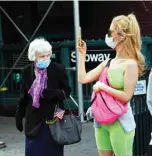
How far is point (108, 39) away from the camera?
14.4ft

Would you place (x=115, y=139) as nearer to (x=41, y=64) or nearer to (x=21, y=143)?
(x=41, y=64)

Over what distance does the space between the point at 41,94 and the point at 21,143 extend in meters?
3.27

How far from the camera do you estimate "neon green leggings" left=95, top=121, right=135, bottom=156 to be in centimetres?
430

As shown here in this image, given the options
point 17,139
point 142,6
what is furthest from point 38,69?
point 142,6

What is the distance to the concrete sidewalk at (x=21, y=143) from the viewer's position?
7211 mm

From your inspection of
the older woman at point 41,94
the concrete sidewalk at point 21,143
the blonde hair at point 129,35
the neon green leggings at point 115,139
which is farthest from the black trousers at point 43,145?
the concrete sidewalk at point 21,143

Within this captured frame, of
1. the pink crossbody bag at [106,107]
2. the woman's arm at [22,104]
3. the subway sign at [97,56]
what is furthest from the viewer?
the subway sign at [97,56]

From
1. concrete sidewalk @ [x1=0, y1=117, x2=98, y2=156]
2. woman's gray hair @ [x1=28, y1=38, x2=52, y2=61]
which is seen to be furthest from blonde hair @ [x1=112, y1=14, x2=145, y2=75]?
concrete sidewalk @ [x1=0, y1=117, x2=98, y2=156]

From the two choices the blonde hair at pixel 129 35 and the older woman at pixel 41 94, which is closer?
the blonde hair at pixel 129 35

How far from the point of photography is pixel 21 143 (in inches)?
313

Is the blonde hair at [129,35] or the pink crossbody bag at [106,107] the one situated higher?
the blonde hair at [129,35]

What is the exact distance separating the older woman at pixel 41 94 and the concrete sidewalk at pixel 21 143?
2173 mm

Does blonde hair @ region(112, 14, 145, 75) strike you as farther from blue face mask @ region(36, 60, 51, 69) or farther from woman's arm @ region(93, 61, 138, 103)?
blue face mask @ region(36, 60, 51, 69)

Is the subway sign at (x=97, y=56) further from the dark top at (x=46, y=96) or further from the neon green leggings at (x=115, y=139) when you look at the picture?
the neon green leggings at (x=115, y=139)
